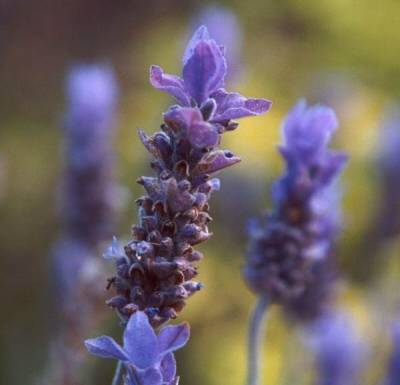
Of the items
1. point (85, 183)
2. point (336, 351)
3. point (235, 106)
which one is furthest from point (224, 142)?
point (235, 106)

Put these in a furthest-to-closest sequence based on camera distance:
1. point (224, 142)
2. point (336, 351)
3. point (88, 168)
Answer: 1. point (224, 142)
2. point (88, 168)
3. point (336, 351)

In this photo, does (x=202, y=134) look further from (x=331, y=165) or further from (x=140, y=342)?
(x=331, y=165)

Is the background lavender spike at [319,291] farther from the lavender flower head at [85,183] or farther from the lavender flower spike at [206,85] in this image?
the lavender flower spike at [206,85]

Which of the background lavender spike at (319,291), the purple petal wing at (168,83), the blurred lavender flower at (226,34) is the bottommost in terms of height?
the purple petal wing at (168,83)

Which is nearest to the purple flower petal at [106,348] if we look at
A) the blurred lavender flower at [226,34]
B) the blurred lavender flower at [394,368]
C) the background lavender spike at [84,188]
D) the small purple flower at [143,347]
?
the small purple flower at [143,347]

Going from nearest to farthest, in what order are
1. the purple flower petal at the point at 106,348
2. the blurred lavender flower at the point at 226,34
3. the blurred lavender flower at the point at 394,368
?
the purple flower petal at the point at 106,348, the blurred lavender flower at the point at 394,368, the blurred lavender flower at the point at 226,34

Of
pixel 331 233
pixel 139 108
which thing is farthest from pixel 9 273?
pixel 331 233
